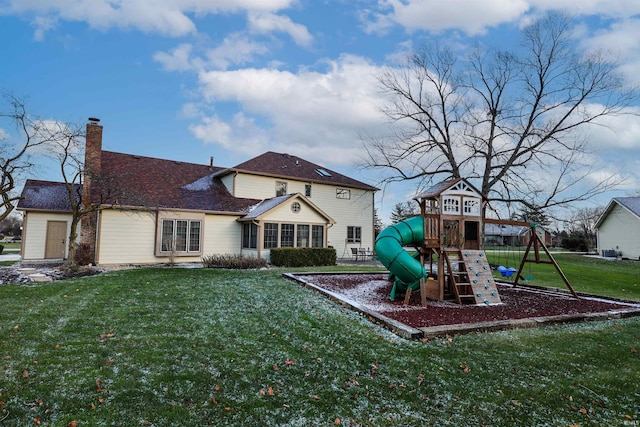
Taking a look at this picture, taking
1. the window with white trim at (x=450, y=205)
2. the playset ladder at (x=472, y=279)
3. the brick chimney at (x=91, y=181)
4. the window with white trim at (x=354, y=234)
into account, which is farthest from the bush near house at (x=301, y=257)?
the window with white trim at (x=450, y=205)

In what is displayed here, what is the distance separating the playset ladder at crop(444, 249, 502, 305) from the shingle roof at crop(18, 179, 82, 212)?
57.1 feet

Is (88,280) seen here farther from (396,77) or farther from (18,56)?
(396,77)

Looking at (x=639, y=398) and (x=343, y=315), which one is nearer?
(x=639, y=398)

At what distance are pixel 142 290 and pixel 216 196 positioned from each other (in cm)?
1084

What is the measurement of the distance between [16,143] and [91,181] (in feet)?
9.92

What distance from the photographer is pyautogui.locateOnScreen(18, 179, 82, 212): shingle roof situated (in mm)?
16938

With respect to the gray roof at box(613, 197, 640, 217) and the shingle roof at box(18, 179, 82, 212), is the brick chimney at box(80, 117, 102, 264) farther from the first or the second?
the gray roof at box(613, 197, 640, 217)

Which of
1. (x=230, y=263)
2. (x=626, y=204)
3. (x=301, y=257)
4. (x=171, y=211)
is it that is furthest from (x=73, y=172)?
(x=626, y=204)

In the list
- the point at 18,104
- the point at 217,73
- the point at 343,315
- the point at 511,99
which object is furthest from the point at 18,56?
the point at 511,99

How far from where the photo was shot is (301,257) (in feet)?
56.4

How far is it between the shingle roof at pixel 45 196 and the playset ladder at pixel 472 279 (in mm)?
17408

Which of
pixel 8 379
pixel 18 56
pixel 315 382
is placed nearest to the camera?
pixel 8 379

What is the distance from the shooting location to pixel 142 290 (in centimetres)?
903

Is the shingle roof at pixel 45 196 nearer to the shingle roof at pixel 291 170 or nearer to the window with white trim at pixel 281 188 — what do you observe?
the shingle roof at pixel 291 170
